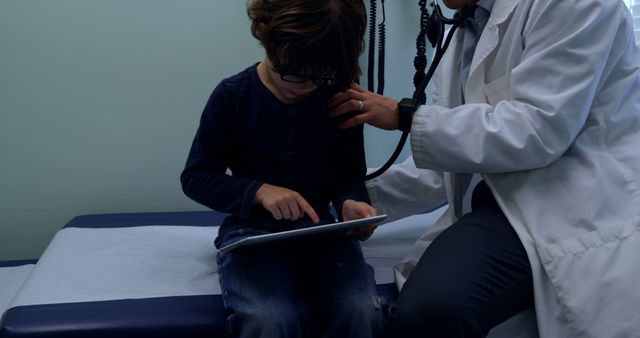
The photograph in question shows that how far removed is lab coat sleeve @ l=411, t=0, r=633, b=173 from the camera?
0.99m

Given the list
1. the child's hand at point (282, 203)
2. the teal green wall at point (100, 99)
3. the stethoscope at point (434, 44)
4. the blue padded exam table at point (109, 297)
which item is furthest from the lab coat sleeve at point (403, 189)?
the teal green wall at point (100, 99)

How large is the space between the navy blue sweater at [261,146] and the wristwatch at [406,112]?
11 centimetres

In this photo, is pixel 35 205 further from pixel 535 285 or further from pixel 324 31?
pixel 535 285

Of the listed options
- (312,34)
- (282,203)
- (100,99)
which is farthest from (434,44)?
(100,99)

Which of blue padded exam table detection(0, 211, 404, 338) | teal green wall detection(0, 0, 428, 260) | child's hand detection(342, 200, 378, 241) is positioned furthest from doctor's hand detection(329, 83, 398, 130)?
teal green wall detection(0, 0, 428, 260)

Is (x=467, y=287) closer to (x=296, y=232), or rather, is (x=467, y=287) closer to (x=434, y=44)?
(x=296, y=232)

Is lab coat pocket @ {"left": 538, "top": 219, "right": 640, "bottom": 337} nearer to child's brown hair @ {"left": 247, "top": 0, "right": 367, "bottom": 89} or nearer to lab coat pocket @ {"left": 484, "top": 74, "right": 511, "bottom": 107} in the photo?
lab coat pocket @ {"left": 484, "top": 74, "right": 511, "bottom": 107}

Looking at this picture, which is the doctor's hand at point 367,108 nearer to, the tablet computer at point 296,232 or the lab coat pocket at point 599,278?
the tablet computer at point 296,232

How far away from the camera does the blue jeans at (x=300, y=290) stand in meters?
0.97

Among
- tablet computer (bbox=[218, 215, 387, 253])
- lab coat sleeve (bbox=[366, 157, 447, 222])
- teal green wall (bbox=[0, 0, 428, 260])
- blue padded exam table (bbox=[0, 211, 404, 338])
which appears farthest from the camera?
teal green wall (bbox=[0, 0, 428, 260])

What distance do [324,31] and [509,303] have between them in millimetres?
556

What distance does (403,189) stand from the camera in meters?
1.35

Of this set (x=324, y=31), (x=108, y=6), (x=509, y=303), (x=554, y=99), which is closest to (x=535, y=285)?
(x=509, y=303)

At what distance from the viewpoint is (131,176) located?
1.77 m
